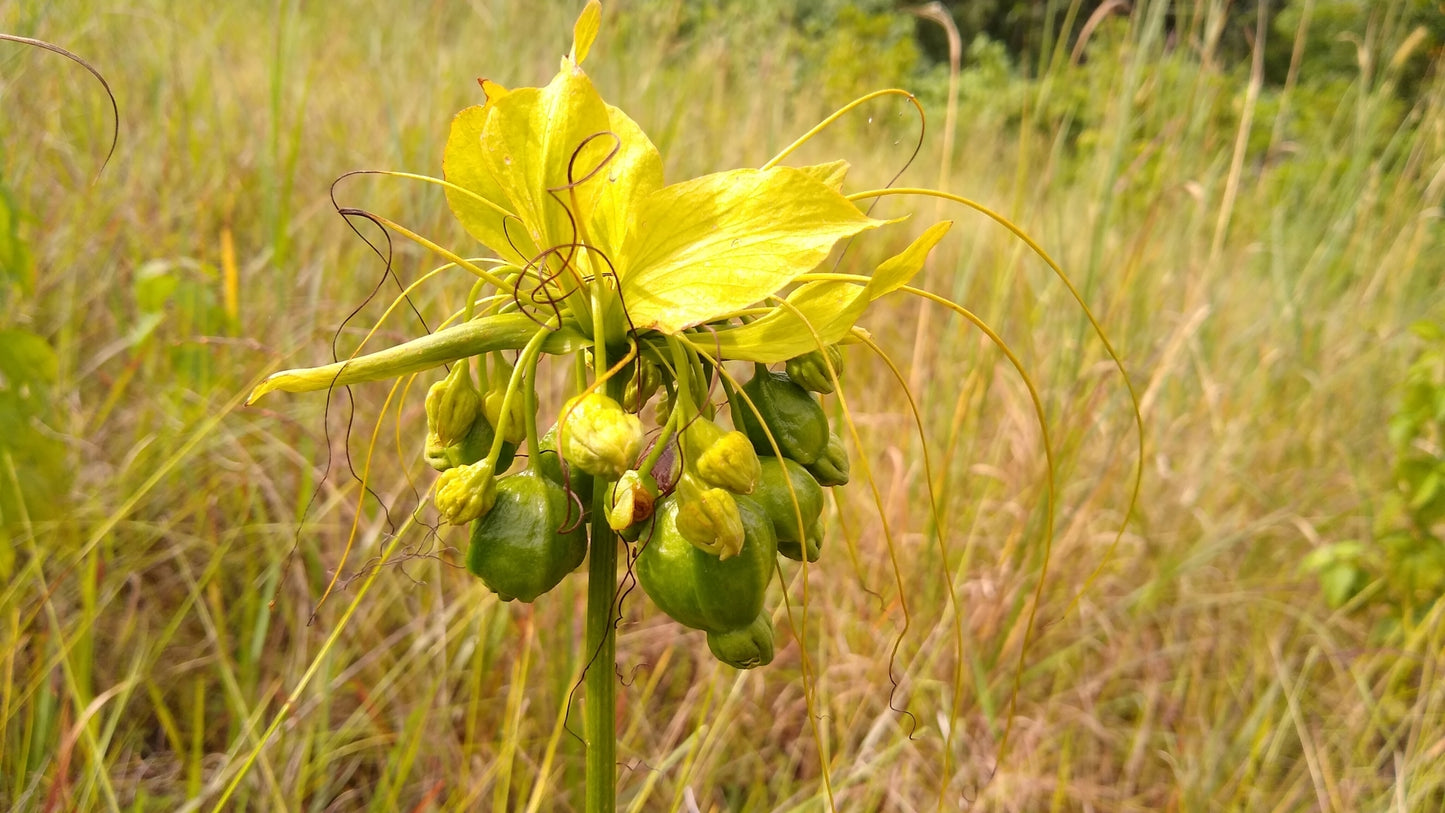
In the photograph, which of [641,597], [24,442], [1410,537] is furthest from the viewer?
[1410,537]

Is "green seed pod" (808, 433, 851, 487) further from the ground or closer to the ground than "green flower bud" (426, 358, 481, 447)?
closer to the ground

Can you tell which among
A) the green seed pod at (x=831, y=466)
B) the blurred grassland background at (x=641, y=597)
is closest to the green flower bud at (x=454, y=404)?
the green seed pod at (x=831, y=466)

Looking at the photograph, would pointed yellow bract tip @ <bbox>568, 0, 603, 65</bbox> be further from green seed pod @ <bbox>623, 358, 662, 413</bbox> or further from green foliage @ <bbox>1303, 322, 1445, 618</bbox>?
green foliage @ <bbox>1303, 322, 1445, 618</bbox>

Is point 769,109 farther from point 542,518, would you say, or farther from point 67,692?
point 542,518

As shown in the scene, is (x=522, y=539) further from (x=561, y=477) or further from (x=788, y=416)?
(x=788, y=416)

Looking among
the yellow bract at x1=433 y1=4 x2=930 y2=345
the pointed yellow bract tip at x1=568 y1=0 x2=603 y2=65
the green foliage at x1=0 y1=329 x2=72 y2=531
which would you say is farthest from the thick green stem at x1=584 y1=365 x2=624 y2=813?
the green foliage at x1=0 y1=329 x2=72 y2=531

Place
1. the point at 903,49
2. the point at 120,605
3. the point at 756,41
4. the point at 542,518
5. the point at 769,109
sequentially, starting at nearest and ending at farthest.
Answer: the point at 542,518
the point at 120,605
the point at 769,109
the point at 756,41
the point at 903,49

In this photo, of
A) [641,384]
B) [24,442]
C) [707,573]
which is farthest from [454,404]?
[24,442]

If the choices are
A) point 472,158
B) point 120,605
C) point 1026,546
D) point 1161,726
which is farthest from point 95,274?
point 1161,726
